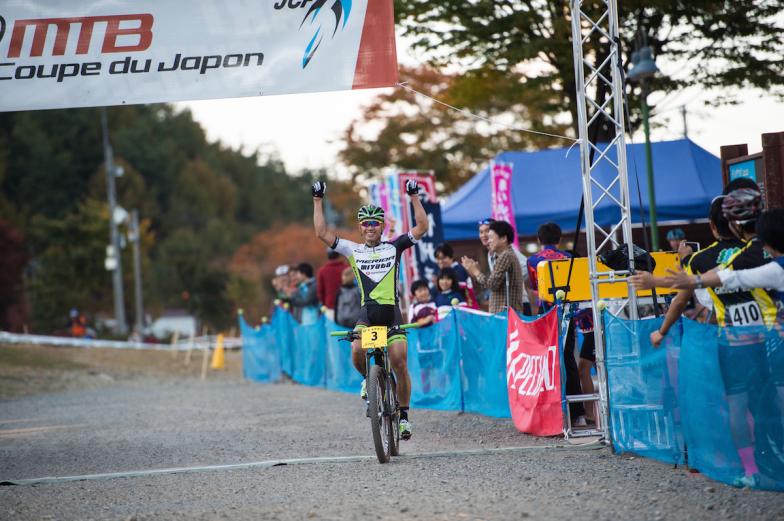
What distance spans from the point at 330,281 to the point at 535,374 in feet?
27.7

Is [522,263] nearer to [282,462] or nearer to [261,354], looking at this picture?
[282,462]

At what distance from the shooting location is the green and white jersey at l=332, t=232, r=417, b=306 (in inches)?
368

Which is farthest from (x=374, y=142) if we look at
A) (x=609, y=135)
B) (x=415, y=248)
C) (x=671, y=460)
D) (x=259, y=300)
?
(x=671, y=460)

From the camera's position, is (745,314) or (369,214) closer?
(745,314)

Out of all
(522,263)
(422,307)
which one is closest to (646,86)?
(422,307)

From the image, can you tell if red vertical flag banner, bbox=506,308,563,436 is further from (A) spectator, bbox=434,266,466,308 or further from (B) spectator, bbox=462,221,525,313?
(A) spectator, bbox=434,266,466,308

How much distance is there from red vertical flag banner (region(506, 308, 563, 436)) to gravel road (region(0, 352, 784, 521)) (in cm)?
21

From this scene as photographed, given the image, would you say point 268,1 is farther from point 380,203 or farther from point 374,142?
point 374,142

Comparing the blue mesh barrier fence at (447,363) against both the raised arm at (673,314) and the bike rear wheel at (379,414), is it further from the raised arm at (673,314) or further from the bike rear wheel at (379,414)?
the raised arm at (673,314)

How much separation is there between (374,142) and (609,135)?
2117 centimetres

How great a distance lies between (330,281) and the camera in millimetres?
18297

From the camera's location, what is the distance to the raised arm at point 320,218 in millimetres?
8977

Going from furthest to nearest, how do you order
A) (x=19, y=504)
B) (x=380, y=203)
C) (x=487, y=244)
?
(x=380, y=203), (x=487, y=244), (x=19, y=504)

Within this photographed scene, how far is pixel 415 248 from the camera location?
17.2 m
